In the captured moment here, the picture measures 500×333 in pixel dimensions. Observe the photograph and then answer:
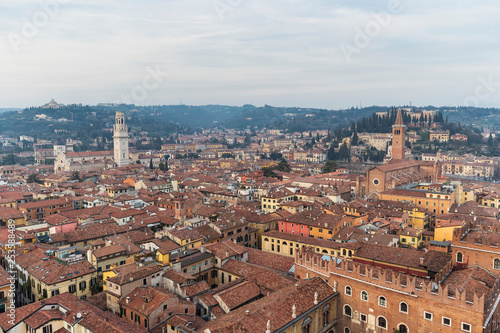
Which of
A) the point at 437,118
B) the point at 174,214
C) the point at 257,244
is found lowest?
the point at 257,244

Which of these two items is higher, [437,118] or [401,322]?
[437,118]

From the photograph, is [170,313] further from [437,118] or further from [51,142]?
[51,142]

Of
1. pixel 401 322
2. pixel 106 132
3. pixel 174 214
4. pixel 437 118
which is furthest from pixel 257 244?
pixel 106 132

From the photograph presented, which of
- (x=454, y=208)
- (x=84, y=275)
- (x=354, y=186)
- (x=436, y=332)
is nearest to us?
(x=436, y=332)

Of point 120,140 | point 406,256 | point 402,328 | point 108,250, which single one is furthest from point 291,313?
point 120,140

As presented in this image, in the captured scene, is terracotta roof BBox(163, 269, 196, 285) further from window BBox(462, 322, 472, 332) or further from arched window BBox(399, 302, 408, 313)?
window BBox(462, 322, 472, 332)

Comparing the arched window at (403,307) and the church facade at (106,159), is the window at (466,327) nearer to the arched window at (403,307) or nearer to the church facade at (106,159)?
the arched window at (403,307)

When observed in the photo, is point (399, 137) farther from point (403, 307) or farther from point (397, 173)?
point (403, 307)
